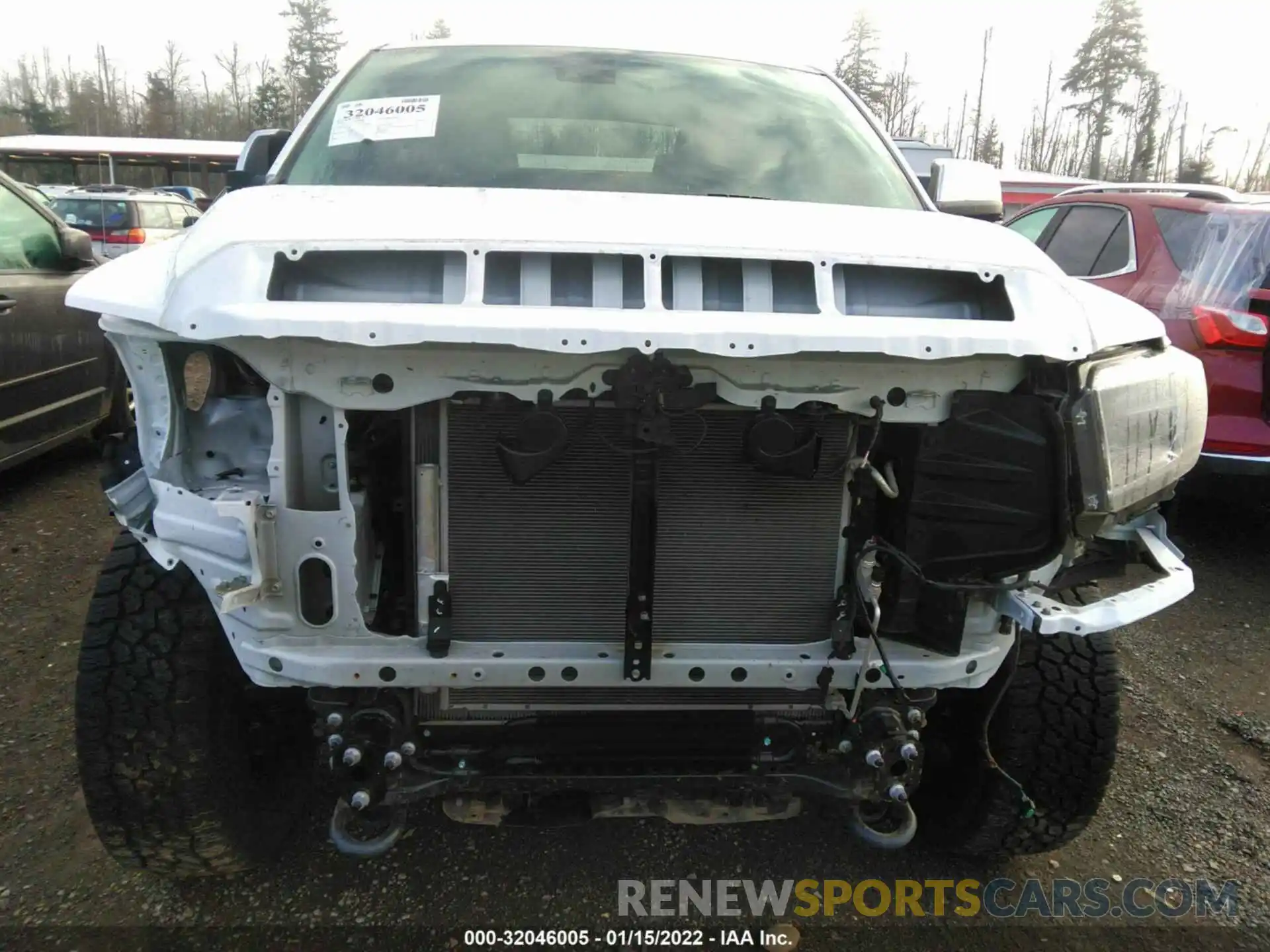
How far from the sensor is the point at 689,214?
1.97 metres

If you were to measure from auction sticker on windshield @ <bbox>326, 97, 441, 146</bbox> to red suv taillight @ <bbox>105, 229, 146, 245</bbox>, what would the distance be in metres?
12.4

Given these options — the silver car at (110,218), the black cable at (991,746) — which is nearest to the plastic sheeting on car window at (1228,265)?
the black cable at (991,746)

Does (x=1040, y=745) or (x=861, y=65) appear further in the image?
(x=861, y=65)

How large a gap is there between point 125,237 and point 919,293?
14.4 metres

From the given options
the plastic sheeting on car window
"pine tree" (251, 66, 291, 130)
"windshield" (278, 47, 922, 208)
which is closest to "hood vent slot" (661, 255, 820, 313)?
"windshield" (278, 47, 922, 208)

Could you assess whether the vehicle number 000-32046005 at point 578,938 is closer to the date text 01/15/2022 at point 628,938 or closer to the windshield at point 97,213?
the date text 01/15/2022 at point 628,938

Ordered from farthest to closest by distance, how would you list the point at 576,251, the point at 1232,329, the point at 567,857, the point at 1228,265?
1. the point at 1228,265
2. the point at 1232,329
3. the point at 567,857
4. the point at 576,251

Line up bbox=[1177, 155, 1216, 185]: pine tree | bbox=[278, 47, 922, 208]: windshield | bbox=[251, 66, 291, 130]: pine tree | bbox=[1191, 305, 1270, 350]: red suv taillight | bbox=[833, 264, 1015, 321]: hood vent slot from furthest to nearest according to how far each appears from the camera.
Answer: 1. bbox=[251, 66, 291, 130]: pine tree
2. bbox=[1177, 155, 1216, 185]: pine tree
3. bbox=[1191, 305, 1270, 350]: red suv taillight
4. bbox=[278, 47, 922, 208]: windshield
5. bbox=[833, 264, 1015, 321]: hood vent slot

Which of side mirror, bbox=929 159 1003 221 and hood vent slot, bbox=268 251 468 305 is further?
side mirror, bbox=929 159 1003 221

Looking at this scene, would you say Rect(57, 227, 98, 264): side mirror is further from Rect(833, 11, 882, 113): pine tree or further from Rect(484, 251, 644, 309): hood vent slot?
Rect(833, 11, 882, 113): pine tree

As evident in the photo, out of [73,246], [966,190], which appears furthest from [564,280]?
[73,246]

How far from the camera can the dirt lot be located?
2178 mm

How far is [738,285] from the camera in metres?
1.76

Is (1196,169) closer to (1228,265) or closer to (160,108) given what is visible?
(1228,265)
